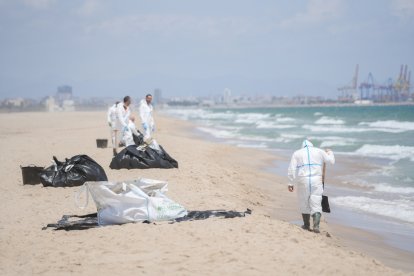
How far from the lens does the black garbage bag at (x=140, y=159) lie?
10.8 meters

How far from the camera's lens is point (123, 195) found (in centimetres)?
639

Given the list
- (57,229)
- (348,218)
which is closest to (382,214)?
(348,218)

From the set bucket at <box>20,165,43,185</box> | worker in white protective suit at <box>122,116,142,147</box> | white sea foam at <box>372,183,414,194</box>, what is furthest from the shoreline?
worker in white protective suit at <box>122,116,142,147</box>

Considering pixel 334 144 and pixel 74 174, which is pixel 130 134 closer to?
pixel 74 174

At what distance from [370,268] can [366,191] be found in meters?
6.65

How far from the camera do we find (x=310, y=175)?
21.8ft

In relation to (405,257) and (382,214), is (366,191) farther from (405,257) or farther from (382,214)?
(405,257)

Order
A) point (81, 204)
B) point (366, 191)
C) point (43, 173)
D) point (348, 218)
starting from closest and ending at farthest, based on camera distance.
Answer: point (81, 204) < point (348, 218) < point (43, 173) < point (366, 191)

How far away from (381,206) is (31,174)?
643cm

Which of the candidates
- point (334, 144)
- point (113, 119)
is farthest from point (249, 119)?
point (113, 119)

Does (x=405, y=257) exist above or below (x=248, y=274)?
below

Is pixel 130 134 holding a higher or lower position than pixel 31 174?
higher

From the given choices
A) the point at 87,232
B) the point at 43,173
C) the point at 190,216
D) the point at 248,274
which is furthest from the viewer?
the point at 43,173

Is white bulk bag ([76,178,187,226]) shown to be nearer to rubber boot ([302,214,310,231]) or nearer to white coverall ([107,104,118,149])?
rubber boot ([302,214,310,231])
